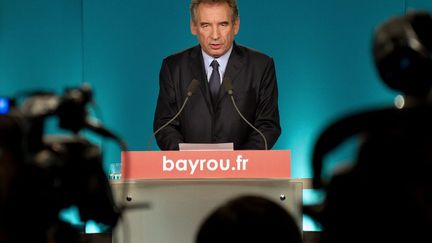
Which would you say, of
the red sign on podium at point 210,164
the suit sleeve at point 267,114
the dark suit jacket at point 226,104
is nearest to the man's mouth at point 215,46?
the dark suit jacket at point 226,104

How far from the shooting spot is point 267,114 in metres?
5.16

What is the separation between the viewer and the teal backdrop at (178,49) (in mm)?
6180

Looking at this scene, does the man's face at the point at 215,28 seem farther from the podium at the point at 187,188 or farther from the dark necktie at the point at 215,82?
the podium at the point at 187,188

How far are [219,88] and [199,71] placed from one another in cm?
23

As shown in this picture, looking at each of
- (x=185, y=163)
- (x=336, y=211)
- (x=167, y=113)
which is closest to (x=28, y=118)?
(x=336, y=211)

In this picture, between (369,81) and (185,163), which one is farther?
(369,81)

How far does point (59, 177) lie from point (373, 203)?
0.51m

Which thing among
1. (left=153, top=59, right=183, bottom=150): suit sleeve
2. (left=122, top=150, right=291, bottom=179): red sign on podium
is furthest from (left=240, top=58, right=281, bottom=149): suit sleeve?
(left=122, top=150, right=291, bottom=179): red sign on podium

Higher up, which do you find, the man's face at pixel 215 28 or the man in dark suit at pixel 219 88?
the man's face at pixel 215 28

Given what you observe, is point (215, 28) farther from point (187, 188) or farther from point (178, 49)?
point (187, 188)

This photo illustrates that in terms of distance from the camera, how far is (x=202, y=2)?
215 inches

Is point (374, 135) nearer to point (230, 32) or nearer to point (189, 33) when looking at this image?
point (230, 32)

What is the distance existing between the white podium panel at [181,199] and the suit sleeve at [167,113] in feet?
4.44

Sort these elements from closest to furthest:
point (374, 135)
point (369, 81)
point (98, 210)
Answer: point (374, 135), point (98, 210), point (369, 81)
